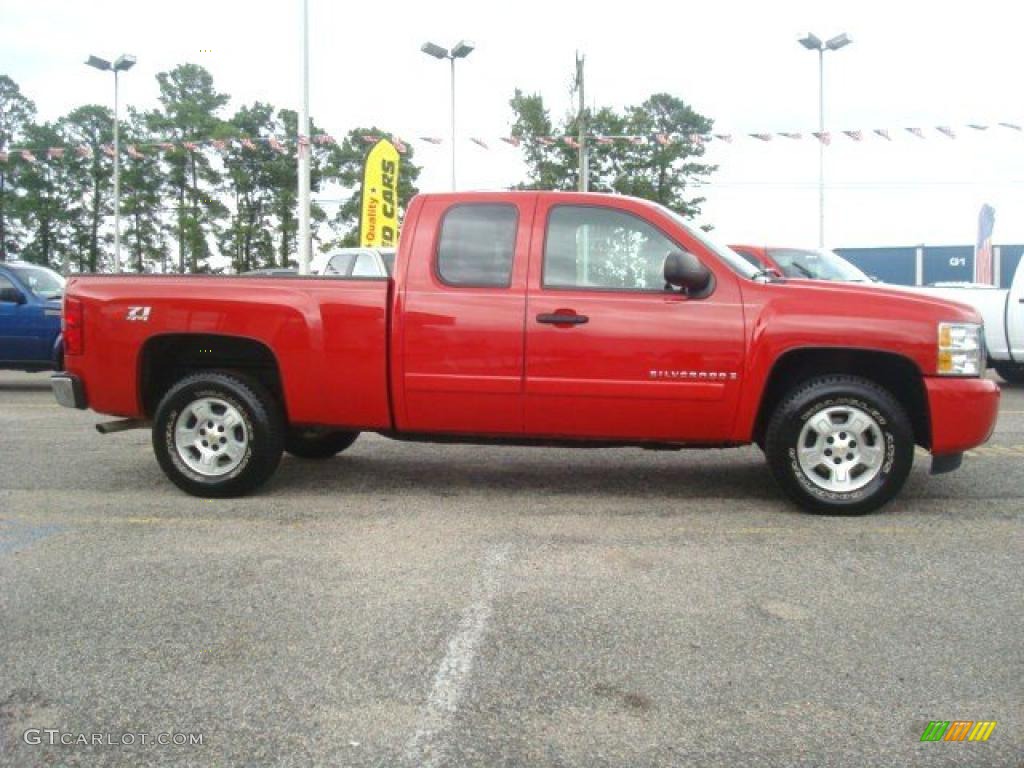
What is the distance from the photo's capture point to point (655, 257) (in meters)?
5.34

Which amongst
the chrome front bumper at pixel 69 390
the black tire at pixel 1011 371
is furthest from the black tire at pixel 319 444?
the black tire at pixel 1011 371

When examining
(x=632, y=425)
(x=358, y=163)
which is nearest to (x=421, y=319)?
(x=632, y=425)

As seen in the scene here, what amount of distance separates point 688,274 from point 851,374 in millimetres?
1178

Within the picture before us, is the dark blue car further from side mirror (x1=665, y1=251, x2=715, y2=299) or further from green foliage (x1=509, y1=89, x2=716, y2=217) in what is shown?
green foliage (x1=509, y1=89, x2=716, y2=217)

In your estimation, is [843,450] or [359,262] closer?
[843,450]

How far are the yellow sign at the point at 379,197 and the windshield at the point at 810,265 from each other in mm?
10861

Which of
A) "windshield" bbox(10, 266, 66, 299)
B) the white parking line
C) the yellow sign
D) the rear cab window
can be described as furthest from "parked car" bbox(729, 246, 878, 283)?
the yellow sign

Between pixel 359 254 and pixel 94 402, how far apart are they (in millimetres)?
9228

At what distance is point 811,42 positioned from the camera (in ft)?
86.1

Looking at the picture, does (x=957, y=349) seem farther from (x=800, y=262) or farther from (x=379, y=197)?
(x=379, y=197)

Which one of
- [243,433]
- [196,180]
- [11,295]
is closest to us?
[243,433]

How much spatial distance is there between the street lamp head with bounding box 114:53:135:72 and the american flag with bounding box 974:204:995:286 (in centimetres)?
2776

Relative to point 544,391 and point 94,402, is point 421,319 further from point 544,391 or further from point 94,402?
point 94,402

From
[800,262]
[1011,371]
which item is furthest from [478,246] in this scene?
[1011,371]
